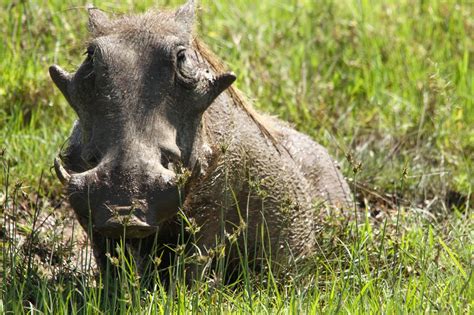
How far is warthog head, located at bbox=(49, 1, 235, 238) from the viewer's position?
13.1 ft

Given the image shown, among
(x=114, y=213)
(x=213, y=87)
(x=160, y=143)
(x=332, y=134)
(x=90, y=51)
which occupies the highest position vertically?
(x=90, y=51)

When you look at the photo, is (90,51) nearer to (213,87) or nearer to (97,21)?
(97,21)

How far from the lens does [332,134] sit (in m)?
6.61

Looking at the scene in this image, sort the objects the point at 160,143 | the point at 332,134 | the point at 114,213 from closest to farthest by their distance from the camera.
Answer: the point at 114,213 → the point at 160,143 → the point at 332,134

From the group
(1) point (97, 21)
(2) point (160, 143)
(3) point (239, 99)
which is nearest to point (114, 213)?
(2) point (160, 143)

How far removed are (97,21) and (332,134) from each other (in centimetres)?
234

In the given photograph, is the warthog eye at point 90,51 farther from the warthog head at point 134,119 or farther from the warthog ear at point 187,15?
the warthog ear at point 187,15

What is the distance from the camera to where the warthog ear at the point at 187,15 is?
15.1 ft

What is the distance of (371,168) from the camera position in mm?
6371

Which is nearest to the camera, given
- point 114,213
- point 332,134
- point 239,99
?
point 114,213

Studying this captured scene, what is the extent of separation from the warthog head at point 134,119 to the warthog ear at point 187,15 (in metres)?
0.04

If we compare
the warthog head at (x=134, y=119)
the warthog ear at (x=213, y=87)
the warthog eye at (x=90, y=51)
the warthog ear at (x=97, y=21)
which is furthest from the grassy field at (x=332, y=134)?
the warthog ear at (x=213, y=87)

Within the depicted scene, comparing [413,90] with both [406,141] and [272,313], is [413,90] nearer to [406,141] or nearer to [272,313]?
[406,141]

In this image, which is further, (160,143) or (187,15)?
(187,15)
